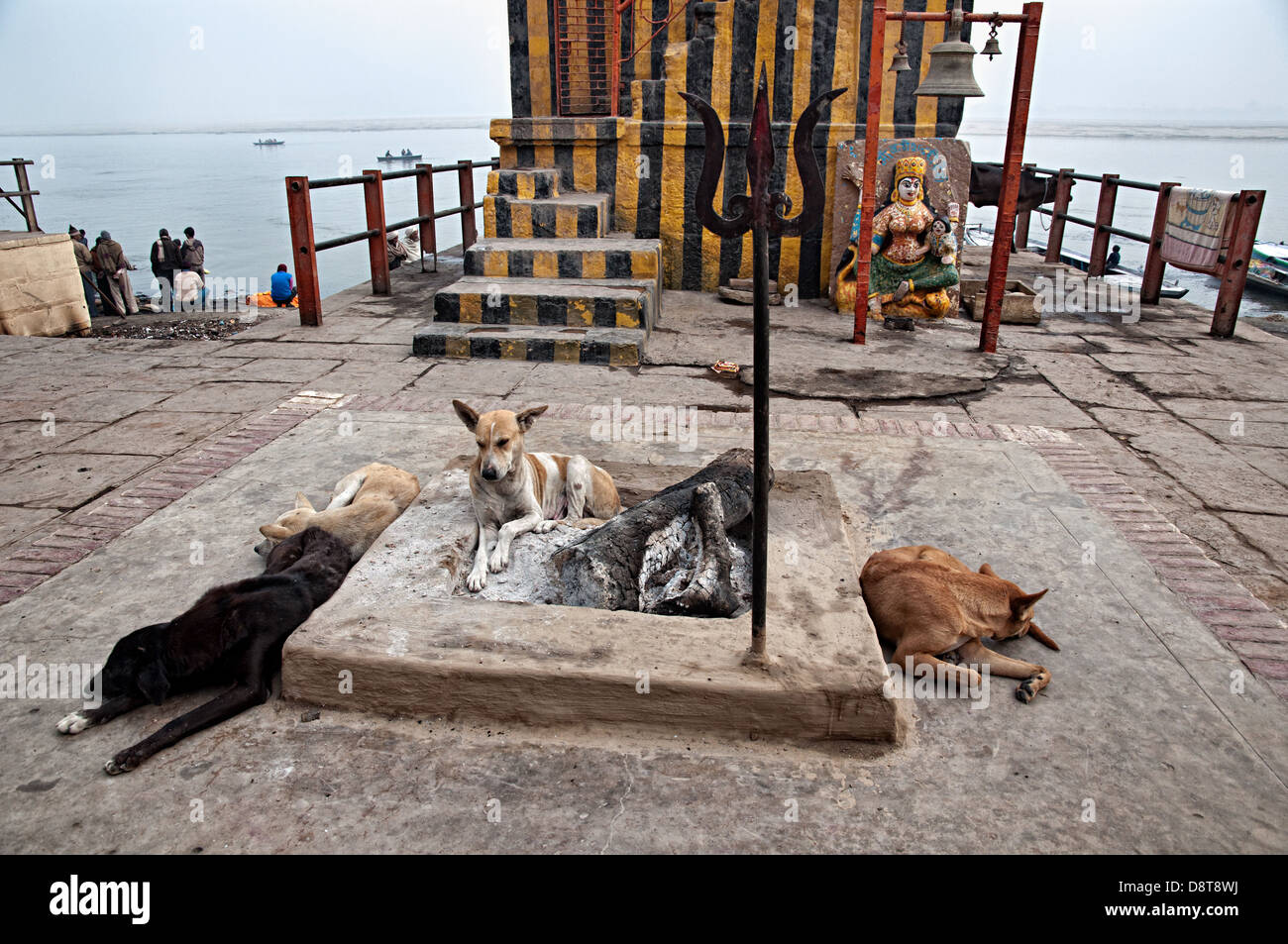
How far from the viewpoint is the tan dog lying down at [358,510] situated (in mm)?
3947

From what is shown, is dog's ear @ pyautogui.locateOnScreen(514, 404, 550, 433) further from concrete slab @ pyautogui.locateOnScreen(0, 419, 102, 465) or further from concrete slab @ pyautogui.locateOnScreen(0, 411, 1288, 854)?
concrete slab @ pyautogui.locateOnScreen(0, 419, 102, 465)

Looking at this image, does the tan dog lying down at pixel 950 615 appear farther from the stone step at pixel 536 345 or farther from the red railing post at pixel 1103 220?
the red railing post at pixel 1103 220

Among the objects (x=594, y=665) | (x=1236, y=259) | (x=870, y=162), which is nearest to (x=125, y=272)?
(x=870, y=162)

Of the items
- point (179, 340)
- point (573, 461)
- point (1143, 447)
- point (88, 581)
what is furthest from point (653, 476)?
point (179, 340)

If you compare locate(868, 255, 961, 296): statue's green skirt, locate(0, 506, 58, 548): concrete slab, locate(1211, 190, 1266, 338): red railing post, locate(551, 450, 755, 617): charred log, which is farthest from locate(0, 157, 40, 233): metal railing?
locate(1211, 190, 1266, 338): red railing post

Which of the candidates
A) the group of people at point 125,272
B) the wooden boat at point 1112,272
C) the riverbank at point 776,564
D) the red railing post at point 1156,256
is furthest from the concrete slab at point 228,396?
the wooden boat at point 1112,272

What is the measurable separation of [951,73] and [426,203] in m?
7.50

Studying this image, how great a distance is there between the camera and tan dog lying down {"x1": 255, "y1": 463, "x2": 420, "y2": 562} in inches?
155

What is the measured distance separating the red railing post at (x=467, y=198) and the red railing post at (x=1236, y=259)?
10021 mm

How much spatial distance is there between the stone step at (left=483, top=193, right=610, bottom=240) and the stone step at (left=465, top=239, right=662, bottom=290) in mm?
507

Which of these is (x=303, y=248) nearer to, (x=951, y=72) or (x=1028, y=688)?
(x=951, y=72)

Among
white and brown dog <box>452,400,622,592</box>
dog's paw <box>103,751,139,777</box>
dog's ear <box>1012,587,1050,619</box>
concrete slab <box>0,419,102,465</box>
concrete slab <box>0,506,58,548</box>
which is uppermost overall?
white and brown dog <box>452,400,622,592</box>

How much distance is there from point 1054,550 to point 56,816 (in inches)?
168
